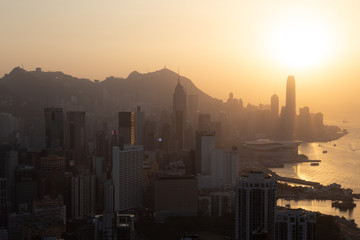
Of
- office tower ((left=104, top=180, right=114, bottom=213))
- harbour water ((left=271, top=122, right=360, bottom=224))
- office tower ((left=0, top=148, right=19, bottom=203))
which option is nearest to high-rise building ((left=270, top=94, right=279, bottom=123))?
harbour water ((left=271, top=122, right=360, bottom=224))

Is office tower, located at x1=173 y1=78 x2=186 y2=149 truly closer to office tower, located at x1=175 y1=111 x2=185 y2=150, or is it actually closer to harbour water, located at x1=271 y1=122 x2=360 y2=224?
office tower, located at x1=175 y1=111 x2=185 y2=150

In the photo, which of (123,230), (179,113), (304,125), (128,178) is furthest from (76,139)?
(304,125)

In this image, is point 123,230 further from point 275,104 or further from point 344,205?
point 275,104

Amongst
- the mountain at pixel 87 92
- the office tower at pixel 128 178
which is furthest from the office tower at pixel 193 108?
the office tower at pixel 128 178

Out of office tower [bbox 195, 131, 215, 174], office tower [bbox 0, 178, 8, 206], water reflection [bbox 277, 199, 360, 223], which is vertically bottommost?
water reflection [bbox 277, 199, 360, 223]

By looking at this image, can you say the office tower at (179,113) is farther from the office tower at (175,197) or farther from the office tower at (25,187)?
the office tower at (25,187)

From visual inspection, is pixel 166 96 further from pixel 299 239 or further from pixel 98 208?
pixel 299 239

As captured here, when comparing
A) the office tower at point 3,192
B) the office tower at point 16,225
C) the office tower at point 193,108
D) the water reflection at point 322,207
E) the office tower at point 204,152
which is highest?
the office tower at point 193,108
